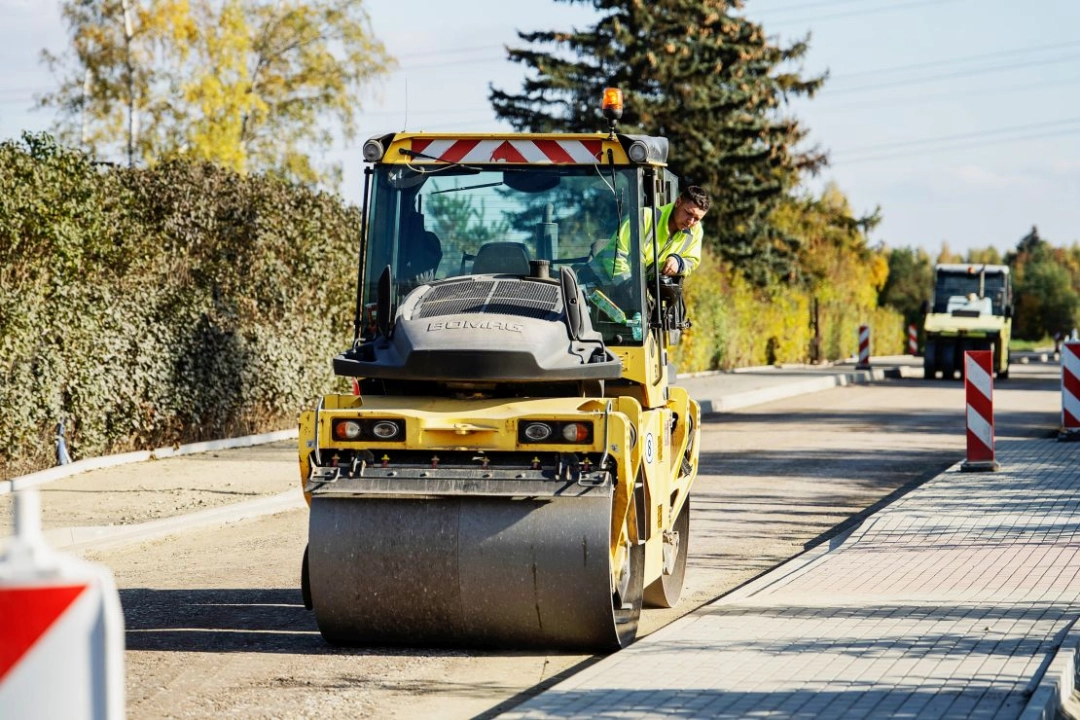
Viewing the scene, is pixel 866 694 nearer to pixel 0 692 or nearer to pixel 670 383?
pixel 670 383

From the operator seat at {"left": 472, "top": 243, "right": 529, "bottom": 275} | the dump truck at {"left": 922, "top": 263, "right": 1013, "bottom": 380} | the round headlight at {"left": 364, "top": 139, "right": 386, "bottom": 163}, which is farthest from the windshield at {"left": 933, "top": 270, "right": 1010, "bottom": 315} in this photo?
the round headlight at {"left": 364, "top": 139, "right": 386, "bottom": 163}

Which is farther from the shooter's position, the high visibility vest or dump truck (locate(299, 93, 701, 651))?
the high visibility vest

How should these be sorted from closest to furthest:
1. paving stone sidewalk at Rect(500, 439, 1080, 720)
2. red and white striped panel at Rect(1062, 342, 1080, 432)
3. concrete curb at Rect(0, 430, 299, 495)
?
paving stone sidewalk at Rect(500, 439, 1080, 720), concrete curb at Rect(0, 430, 299, 495), red and white striped panel at Rect(1062, 342, 1080, 432)

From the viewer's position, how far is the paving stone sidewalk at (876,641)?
18.4 ft

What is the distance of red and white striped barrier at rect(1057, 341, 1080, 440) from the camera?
17719mm

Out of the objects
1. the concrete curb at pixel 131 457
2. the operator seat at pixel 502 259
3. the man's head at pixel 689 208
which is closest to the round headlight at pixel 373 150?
the operator seat at pixel 502 259

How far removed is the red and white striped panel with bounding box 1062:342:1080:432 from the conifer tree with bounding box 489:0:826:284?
21.1m

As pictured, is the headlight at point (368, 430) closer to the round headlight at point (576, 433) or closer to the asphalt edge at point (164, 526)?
the round headlight at point (576, 433)

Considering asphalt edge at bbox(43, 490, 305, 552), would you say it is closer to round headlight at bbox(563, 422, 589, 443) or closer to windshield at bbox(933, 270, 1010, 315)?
round headlight at bbox(563, 422, 589, 443)

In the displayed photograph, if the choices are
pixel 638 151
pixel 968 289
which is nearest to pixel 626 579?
pixel 638 151

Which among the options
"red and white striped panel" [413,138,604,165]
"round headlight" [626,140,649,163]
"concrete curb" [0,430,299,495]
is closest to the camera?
"round headlight" [626,140,649,163]

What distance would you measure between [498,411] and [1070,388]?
12906 millimetres

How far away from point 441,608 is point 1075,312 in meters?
90.0

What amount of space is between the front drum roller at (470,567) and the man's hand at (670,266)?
1579 mm
